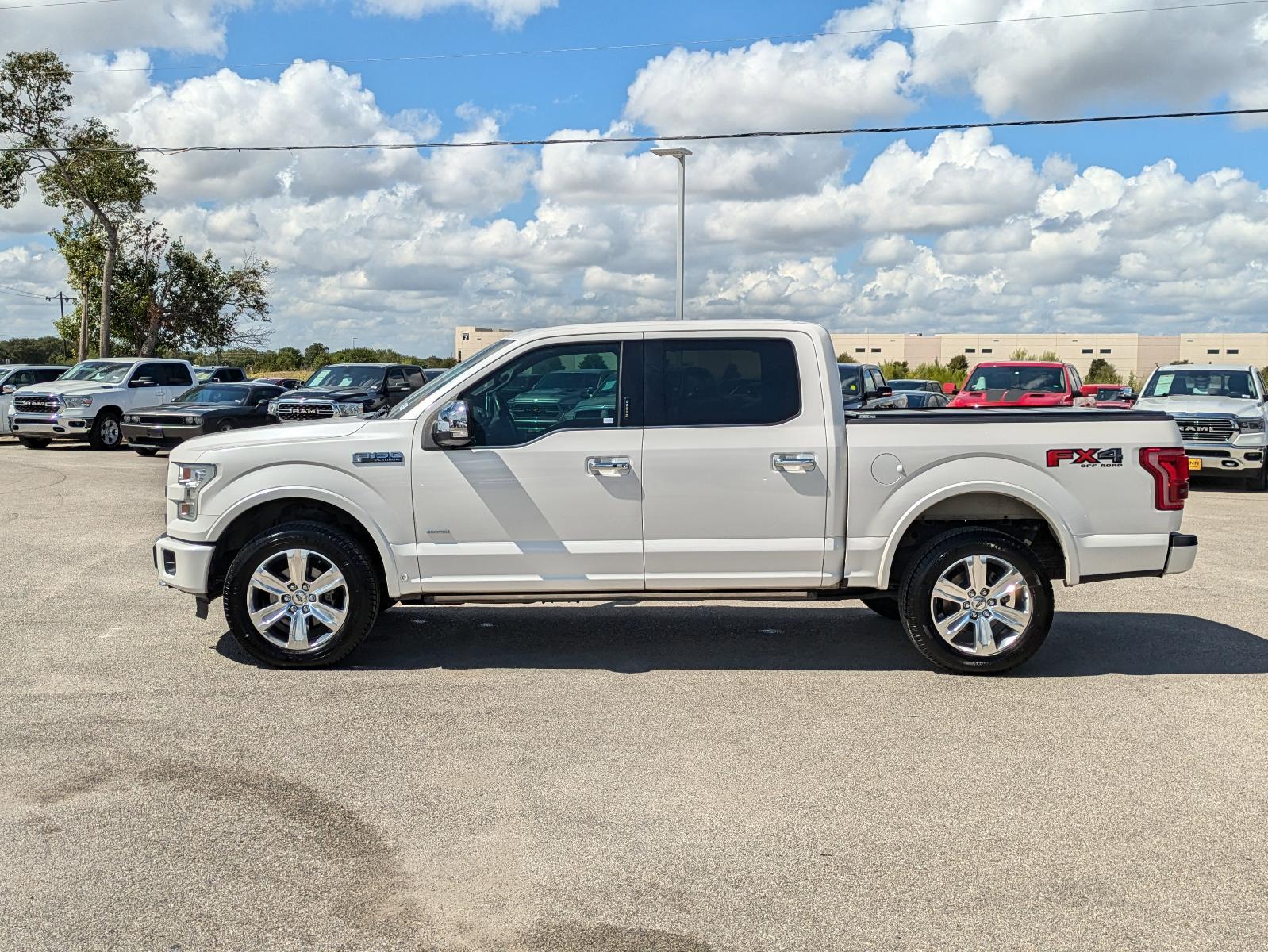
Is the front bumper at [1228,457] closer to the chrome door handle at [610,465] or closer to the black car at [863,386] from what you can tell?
the black car at [863,386]

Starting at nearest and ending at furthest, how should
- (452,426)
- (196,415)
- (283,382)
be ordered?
(452,426) < (196,415) < (283,382)

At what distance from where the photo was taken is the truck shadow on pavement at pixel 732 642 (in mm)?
7266

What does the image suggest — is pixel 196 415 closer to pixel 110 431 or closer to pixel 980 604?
pixel 110 431

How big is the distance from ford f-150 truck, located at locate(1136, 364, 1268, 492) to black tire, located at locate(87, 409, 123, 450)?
19.0 metres

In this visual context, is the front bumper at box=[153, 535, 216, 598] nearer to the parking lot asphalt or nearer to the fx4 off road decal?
the parking lot asphalt

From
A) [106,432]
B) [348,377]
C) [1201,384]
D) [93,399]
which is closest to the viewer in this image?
[1201,384]

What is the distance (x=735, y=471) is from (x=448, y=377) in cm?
176

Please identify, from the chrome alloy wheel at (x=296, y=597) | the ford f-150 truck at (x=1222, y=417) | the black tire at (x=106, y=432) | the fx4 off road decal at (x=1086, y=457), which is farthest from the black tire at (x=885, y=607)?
the black tire at (x=106, y=432)

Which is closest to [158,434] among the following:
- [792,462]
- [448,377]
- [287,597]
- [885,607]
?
[287,597]

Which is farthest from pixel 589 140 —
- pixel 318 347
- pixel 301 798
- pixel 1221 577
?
pixel 318 347

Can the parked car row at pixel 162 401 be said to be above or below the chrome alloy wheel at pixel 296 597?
above

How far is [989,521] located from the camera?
7254 mm

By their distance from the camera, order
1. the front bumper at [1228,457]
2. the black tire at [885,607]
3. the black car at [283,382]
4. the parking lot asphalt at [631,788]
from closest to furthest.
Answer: the parking lot asphalt at [631,788] → the black tire at [885,607] → the front bumper at [1228,457] → the black car at [283,382]

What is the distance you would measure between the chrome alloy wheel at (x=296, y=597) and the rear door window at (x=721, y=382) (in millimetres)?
2054
